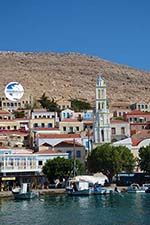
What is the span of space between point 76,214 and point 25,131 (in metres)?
44.2

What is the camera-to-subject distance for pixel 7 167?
71.2m

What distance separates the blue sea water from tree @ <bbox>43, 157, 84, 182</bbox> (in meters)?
5.65

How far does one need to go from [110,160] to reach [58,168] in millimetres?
5752

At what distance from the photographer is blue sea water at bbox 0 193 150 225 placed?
141 ft

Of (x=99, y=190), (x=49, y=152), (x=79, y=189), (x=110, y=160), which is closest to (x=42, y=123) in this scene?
(x=49, y=152)

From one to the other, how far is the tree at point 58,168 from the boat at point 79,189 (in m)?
3.81

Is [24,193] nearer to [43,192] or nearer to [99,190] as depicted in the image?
[43,192]

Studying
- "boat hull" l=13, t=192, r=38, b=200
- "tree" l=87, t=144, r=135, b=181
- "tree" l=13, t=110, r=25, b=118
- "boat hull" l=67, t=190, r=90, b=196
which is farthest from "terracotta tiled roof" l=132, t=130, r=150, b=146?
"boat hull" l=13, t=192, r=38, b=200

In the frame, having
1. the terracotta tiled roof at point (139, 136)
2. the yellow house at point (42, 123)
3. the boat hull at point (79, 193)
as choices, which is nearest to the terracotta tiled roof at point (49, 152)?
the terracotta tiled roof at point (139, 136)

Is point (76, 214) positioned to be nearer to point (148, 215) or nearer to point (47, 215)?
point (47, 215)

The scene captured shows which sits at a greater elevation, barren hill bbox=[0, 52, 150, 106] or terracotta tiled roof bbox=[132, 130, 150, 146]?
barren hill bbox=[0, 52, 150, 106]

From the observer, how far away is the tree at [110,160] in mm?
69812

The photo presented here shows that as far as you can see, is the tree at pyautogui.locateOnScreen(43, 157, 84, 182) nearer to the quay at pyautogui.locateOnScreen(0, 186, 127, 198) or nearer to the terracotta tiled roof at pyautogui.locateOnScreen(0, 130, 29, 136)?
the quay at pyautogui.locateOnScreen(0, 186, 127, 198)

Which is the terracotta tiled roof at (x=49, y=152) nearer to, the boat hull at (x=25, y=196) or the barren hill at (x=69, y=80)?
the boat hull at (x=25, y=196)
